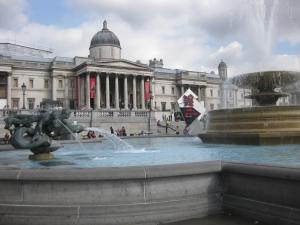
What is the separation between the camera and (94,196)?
5211 mm

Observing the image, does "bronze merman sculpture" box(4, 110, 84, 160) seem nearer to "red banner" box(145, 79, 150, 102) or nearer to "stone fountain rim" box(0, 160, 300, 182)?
"stone fountain rim" box(0, 160, 300, 182)

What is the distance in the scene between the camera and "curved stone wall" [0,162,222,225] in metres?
5.14

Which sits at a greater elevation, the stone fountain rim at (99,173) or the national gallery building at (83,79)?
the national gallery building at (83,79)

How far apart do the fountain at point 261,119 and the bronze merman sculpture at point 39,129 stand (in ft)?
15.1

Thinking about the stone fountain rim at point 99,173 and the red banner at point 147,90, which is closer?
the stone fountain rim at point 99,173

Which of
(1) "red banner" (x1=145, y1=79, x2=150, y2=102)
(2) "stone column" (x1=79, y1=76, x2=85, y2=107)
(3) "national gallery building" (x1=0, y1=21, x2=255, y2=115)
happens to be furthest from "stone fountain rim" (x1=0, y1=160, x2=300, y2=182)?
(1) "red banner" (x1=145, y1=79, x2=150, y2=102)

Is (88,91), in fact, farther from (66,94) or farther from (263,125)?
(263,125)

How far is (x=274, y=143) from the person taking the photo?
1055 cm

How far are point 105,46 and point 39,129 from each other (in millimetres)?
73143

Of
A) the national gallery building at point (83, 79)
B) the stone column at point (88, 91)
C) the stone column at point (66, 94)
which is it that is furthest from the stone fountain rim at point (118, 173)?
the stone column at point (66, 94)

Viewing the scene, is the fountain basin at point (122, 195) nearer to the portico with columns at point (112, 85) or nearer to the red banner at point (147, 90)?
the portico with columns at point (112, 85)

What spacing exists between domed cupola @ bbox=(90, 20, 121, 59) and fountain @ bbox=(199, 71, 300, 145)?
6936cm

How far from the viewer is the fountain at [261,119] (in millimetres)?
10570

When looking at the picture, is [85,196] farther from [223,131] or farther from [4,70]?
[4,70]
